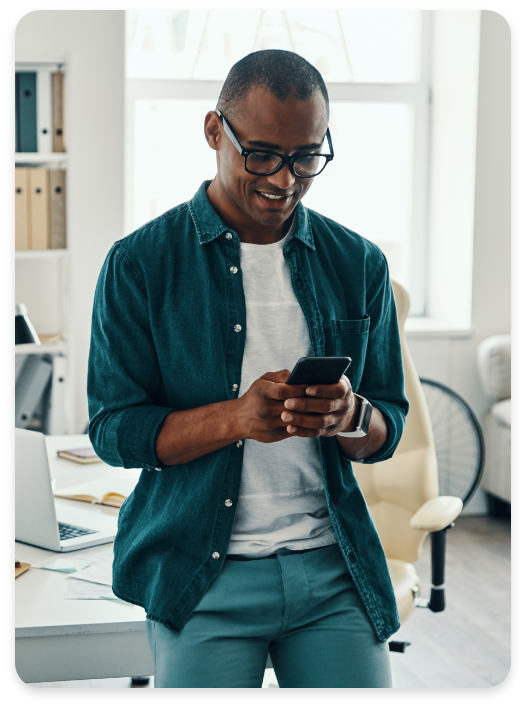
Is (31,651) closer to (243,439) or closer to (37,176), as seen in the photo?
(243,439)

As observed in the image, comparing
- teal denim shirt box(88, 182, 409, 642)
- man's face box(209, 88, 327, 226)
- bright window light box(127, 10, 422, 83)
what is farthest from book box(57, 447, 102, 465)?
bright window light box(127, 10, 422, 83)

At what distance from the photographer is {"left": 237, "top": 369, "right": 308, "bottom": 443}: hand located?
95 centimetres

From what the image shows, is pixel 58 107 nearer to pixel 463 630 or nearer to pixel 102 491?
pixel 102 491

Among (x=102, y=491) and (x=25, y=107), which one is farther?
(x=25, y=107)

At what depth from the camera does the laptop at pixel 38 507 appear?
1.44 m

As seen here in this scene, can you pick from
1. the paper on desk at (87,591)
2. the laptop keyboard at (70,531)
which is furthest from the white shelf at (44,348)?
the paper on desk at (87,591)

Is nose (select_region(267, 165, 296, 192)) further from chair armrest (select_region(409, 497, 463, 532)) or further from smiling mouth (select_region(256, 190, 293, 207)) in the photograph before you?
chair armrest (select_region(409, 497, 463, 532))

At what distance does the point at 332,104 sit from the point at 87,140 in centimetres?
136

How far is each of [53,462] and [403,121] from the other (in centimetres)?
292

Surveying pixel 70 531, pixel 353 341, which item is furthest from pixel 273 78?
pixel 70 531

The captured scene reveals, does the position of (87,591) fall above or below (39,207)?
below

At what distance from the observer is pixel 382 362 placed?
1195 millimetres
